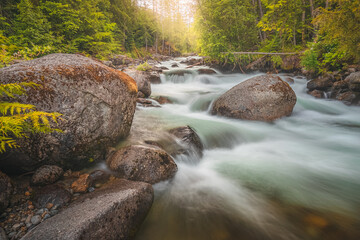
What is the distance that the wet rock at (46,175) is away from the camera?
90.2 inches

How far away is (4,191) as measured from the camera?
1955mm

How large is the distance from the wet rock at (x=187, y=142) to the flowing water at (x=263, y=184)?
17 centimetres

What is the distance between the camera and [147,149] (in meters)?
3.02

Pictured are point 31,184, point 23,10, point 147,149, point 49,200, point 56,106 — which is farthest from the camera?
point 23,10

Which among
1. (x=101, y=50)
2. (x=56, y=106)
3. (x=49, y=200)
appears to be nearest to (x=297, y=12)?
(x=101, y=50)

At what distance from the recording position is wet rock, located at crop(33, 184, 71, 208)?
208cm

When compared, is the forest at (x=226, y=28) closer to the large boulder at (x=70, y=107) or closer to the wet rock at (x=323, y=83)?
the wet rock at (x=323, y=83)

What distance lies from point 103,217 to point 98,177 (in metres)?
1.15

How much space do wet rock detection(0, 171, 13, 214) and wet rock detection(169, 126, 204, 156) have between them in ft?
8.55

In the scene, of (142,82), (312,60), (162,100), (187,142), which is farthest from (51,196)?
(312,60)

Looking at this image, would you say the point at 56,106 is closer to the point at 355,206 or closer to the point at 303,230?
the point at 303,230

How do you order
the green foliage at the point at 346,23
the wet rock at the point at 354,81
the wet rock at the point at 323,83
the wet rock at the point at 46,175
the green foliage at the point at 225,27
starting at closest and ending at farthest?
the wet rock at the point at 46,175 < the green foliage at the point at 346,23 < the wet rock at the point at 354,81 < the wet rock at the point at 323,83 < the green foliage at the point at 225,27

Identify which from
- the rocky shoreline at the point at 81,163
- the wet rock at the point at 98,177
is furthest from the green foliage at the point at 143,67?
the wet rock at the point at 98,177

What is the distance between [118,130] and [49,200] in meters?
1.70
